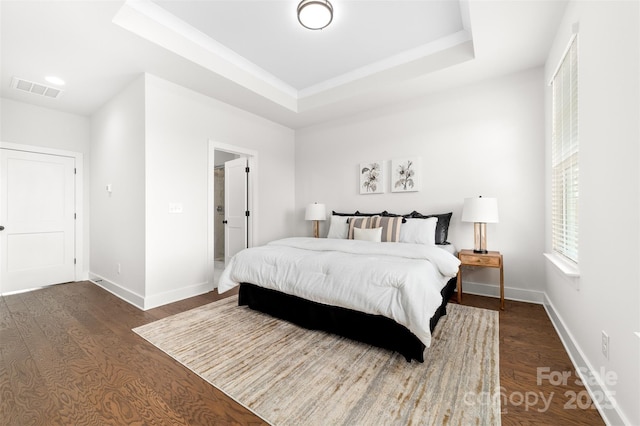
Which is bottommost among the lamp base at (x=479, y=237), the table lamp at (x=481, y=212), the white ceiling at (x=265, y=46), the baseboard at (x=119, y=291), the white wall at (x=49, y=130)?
the baseboard at (x=119, y=291)

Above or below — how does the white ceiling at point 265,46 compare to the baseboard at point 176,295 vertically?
above

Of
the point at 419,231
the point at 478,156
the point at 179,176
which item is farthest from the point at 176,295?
the point at 478,156

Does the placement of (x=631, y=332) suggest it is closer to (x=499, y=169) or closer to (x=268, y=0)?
(x=499, y=169)

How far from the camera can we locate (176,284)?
11.2ft

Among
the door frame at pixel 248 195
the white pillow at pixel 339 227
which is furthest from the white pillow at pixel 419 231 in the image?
the door frame at pixel 248 195

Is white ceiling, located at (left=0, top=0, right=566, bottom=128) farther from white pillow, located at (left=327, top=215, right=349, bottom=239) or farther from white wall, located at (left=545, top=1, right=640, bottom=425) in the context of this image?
white pillow, located at (left=327, top=215, right=349, bottom=239)

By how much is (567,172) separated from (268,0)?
10.0 ft

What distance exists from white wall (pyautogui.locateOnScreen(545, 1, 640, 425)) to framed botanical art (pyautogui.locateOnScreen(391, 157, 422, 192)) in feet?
6.93

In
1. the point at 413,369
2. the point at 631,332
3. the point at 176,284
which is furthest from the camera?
the point at 176,284

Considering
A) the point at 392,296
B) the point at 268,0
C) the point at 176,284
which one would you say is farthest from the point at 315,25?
the point at 176,284

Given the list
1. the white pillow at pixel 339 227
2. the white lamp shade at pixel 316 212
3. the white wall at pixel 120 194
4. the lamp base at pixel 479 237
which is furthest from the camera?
the white lamp shade at pixel 316 212

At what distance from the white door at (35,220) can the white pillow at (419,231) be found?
510 cm

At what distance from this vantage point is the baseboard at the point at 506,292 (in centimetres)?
319

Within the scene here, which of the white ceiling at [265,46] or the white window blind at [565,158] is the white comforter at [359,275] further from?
the white ceiling at [265,46]
